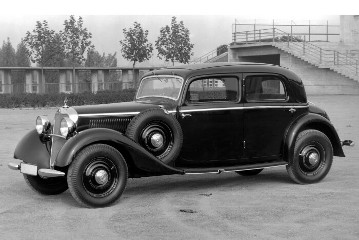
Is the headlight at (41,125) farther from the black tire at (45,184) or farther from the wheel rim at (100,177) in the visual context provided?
the wheel rim at (100,177)

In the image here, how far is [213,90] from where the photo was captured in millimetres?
8992

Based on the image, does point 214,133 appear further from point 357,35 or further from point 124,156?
point 357,35

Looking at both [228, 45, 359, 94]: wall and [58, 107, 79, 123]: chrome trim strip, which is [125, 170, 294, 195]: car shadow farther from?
[228, 45, 359, 94]: wall

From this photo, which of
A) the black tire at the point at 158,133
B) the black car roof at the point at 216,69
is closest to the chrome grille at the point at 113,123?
the black tire at the point at 158,133

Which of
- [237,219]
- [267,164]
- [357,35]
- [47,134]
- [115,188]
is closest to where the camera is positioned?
[237,219]

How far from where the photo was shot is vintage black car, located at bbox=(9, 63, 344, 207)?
25.8ft

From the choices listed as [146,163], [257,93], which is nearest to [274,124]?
[257,93]

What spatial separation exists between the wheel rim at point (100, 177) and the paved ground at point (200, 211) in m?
0.24

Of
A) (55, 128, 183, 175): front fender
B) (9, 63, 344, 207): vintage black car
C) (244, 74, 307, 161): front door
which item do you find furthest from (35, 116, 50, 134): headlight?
(244, 74, 307, 161): front door

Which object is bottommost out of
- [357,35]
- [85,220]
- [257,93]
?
[85,220]

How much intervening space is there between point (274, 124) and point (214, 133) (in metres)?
0.98

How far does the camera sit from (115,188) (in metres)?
7.92

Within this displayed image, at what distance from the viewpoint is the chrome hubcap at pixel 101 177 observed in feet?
25.5

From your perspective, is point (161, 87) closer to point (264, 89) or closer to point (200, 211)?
point (264, 89)
